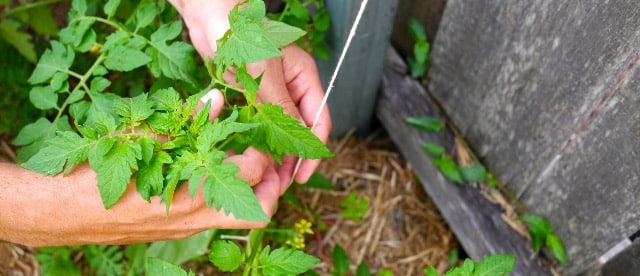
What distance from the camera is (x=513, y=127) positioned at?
145cm

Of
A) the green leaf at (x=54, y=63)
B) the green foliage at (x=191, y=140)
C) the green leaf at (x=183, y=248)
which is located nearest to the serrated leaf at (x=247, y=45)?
the green foliage at (x=191, y=140)

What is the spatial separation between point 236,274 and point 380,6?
2.84ft

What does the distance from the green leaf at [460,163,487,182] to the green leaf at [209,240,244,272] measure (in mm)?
801

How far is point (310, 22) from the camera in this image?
5.07ft

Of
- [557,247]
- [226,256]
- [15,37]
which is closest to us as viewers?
[226,256]

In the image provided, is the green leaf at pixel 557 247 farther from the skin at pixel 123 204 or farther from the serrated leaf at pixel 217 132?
the serrated leaf at pixel 217 132

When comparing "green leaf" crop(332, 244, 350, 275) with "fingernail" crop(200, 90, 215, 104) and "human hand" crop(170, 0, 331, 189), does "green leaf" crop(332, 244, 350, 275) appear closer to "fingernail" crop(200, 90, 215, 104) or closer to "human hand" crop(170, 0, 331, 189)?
"human hand" crop(170, 0, 331, 189)

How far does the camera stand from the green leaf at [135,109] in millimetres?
1002

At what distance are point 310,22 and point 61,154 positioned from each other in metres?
0.78

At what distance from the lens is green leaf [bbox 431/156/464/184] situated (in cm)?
163

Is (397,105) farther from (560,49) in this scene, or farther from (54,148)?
(54,148)

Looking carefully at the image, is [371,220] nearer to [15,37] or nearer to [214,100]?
[214,100]

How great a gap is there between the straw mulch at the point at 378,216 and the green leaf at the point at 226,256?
0.70m

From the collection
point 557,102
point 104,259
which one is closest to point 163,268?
point 104,259
